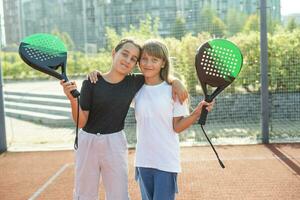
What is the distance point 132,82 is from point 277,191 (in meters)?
2.12

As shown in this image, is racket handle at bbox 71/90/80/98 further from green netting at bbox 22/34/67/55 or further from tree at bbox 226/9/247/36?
tree at bbox 226/9/247/36

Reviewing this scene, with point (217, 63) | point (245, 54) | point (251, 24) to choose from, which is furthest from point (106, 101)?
point (251, 24)

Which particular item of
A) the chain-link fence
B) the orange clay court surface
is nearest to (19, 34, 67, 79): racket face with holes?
the orange clay court surface

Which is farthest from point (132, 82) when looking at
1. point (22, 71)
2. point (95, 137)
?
point (22, 71)

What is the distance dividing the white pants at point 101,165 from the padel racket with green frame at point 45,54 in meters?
0.43

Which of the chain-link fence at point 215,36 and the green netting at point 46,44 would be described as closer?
the green netting at point 46,44

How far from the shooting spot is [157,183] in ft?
8.35

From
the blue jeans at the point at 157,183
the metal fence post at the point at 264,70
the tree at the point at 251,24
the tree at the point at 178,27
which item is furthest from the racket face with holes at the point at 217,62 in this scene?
the tree at the point at 251,24

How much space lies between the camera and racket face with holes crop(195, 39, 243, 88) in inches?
95.0

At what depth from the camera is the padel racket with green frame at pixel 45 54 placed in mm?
2512

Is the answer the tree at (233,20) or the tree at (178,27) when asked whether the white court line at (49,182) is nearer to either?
the tree at (178,27)

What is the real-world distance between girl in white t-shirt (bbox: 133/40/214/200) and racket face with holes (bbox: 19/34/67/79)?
477mm

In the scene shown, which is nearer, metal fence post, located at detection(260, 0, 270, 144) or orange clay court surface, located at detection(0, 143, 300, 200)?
orange clay court surface, located at detection(0, 143, 300, 200)

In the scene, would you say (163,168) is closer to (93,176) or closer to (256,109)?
(93,176)
